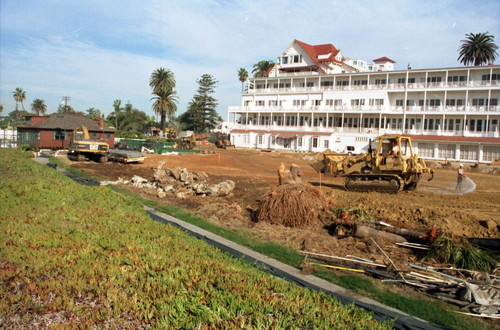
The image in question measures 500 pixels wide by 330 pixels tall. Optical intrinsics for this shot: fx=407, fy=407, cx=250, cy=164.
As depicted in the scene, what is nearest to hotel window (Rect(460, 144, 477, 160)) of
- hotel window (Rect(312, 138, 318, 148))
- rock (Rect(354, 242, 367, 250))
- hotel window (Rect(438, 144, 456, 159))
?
hotel window (Rect(438, 144, 456, 159))

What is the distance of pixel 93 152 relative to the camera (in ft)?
115

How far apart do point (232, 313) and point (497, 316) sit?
162 inches

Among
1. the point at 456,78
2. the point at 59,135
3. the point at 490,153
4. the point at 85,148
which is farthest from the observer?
the point at 456,78

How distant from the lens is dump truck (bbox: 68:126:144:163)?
34844mm

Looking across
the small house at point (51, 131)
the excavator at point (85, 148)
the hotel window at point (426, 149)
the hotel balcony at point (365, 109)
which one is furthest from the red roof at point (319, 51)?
the excavator at point (85, 148)

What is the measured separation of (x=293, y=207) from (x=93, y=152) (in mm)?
26998

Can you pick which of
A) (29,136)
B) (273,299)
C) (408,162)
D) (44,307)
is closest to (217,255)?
(273,299)

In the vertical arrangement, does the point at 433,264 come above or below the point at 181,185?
below

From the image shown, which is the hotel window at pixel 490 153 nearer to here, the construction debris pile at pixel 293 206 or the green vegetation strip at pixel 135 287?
the construction debris pile at pixel 293 206

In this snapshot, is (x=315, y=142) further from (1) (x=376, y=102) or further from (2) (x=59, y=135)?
(2) (x=59, y=135)

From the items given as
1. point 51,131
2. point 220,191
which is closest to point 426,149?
point 220,191

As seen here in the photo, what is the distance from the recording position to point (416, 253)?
9.84 m

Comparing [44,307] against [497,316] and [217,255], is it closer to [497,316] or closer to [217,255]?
[217,255]

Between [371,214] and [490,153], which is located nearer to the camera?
[371,214]
